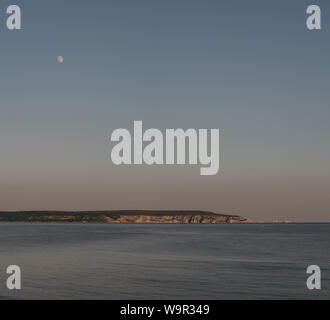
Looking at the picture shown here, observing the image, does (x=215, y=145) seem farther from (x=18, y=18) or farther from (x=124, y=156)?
(x=18, y=18)

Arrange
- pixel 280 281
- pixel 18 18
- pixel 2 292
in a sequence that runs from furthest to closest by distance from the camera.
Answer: pixel 280 281 → pixel 2 292 → pixel 18 18

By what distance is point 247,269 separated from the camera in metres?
44.4

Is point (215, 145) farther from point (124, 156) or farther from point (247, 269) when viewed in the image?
point (247, 269)

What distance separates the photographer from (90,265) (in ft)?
156

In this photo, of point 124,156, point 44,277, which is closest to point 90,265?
point 44,277

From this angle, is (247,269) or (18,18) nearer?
(18,18)

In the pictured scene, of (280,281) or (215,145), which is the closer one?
(215,145)

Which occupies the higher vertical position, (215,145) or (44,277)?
(215,145)
